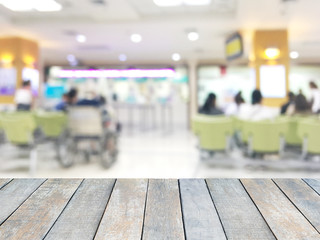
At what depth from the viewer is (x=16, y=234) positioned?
3.56ft

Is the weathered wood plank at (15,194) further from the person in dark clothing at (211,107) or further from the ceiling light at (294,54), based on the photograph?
the ceiling light at (294,54)

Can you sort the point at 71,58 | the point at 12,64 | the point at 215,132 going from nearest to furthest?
1. the point at 215,132
2. the point at 12,64
3. the point at 71,58

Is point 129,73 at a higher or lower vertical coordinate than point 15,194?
higher

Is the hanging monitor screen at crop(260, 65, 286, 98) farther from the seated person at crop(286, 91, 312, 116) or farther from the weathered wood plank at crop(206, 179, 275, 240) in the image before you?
the weathered wood plank at crop(206, 179, 275, 240)

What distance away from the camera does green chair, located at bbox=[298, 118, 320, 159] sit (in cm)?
398

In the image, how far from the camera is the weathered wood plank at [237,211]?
1.09 meters

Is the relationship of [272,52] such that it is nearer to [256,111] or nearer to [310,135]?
[256,111]

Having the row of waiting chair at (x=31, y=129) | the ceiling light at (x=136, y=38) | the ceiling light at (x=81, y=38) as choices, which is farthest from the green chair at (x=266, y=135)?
the ceiling light at (x=81, y=38)

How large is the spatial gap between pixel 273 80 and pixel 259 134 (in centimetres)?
382

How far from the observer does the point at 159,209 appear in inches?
51.7

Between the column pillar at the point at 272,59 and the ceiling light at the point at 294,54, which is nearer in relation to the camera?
the column pillar at the point at 272,59

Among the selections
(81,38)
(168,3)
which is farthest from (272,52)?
(81,38)

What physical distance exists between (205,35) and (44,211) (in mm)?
7614

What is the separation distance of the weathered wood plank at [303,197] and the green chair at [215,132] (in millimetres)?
2488
